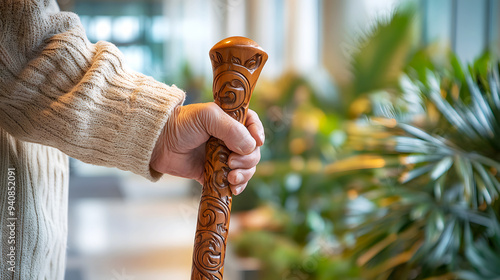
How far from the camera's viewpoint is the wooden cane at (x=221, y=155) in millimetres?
726

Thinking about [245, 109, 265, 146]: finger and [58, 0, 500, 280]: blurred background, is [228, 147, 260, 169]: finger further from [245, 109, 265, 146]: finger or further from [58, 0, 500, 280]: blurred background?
[58, 0, 500, 280]: blurred background

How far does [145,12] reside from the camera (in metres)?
4.16

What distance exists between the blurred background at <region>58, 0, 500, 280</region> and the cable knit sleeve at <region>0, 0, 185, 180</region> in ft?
A: 3.98

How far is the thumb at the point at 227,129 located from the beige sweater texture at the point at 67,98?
6cm

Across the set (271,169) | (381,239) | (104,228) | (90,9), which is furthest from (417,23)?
(104,228)

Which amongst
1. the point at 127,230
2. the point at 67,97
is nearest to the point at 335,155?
the point at 127,230

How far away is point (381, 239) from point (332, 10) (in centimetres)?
358

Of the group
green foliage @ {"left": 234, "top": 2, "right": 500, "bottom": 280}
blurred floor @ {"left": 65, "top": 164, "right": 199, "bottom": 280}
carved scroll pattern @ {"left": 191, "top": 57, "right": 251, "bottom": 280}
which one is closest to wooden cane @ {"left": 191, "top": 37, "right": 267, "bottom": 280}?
carved scroll pattern @ {"left": 191, "top": 57, "right": 251, "bottom": 280}

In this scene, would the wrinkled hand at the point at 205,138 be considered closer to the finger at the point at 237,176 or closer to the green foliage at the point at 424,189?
the finger at the point at 237,176

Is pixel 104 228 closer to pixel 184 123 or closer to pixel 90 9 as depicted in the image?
pixel 90 9

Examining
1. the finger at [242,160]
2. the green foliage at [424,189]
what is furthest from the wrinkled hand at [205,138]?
the green foliage at [424,189]

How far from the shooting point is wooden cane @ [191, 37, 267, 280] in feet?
2.38

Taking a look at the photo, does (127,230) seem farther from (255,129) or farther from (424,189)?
(255,129)

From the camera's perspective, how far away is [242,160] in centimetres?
76
